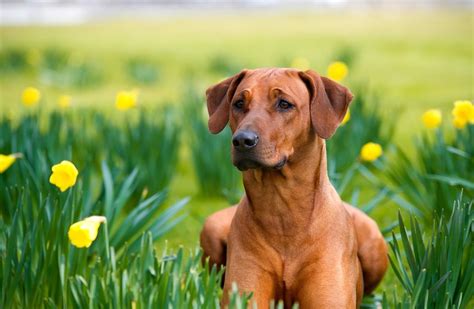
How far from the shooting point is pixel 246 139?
2.99 metres

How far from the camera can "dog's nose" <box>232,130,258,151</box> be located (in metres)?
2.99

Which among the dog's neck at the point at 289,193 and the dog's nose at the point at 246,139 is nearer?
the dog's nose at the point at 246,139

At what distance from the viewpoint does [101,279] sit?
2924mm

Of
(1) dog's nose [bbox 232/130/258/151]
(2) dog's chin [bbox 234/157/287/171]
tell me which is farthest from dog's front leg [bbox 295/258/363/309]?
(1) dog's nose [bbox 232/130/258/151]

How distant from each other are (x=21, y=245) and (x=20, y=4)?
28.2 meters

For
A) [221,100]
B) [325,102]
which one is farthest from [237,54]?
[325,102]

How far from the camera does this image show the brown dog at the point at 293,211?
10.5 feet

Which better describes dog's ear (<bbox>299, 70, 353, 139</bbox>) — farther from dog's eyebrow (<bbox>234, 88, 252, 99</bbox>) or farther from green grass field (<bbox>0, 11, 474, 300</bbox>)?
green grass field (<bbox>0, 11, 474, 300</bbox>)

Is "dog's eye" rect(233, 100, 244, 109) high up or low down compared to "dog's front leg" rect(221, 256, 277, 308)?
up

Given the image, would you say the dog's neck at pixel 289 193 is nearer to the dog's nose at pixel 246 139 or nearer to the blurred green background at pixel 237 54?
the dog's nose at pixel 246 139

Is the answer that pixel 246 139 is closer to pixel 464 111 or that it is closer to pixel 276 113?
pixel 276 113

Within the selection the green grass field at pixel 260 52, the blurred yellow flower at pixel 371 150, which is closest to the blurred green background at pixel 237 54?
the green grass field at pixel 260 52

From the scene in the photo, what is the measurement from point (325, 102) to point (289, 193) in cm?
39

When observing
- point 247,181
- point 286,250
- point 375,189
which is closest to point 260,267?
point 286,250
